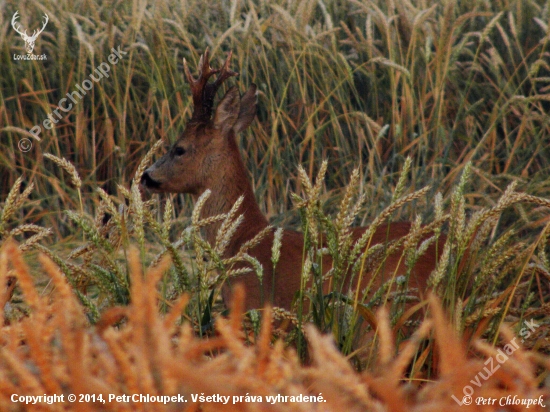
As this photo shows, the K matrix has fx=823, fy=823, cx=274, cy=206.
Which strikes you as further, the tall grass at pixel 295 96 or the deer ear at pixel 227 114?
the tall grass at pixel 295 96

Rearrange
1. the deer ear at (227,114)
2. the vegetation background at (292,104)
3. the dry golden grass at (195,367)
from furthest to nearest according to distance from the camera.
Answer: the vegetation background at (292,104) → the deer ear at (227,114) → the dry golden grass at (195,367)

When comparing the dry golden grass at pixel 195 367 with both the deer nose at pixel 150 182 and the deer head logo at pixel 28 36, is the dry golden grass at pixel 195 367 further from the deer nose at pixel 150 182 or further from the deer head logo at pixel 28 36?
the deer head logo at pixel 28 36

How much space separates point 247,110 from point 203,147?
36cm

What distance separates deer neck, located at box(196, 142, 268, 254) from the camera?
4367 millimetres

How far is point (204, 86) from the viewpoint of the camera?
466cm

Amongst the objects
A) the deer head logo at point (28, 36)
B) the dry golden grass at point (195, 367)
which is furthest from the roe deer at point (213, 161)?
the dry golden grass at point (195, 367)

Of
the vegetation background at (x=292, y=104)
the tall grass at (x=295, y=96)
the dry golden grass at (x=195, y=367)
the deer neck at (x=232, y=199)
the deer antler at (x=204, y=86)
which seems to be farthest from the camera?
the tall grass at (x=295, y=96)

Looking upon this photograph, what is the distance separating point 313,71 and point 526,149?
1606mm

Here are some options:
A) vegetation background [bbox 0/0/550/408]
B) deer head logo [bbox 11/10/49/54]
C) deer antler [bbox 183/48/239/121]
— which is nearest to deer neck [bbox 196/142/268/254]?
deer antler [bbox 183/48/239/121]

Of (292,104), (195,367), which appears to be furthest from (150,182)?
(195,367)

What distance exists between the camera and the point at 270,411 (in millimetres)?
1007

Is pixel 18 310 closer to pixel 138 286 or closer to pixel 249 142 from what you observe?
pixel 138 286

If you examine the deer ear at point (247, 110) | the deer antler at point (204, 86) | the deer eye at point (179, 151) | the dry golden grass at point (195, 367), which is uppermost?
the dry golden grass at point (195, 367)

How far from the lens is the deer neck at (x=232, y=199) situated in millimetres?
4367
